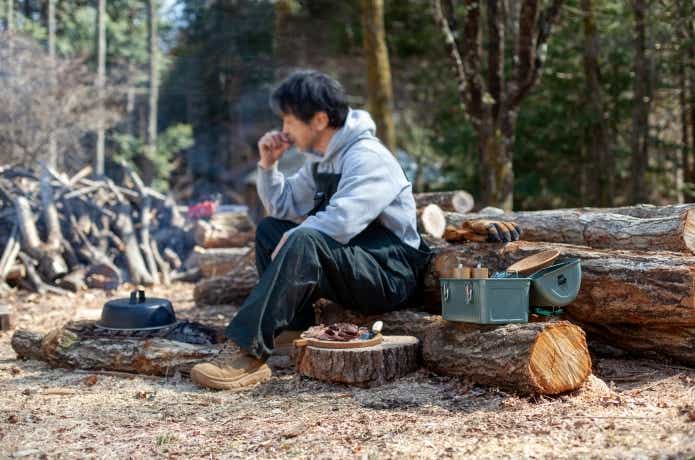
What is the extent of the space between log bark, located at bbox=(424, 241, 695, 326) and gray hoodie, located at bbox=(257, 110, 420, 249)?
27.1 inches

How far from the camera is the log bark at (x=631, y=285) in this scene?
11.5 feet

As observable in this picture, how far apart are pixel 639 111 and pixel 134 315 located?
28.1 ft

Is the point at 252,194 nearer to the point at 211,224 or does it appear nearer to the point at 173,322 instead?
the point at 211,224

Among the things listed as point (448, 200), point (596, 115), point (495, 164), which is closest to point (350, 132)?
point (448, 200)

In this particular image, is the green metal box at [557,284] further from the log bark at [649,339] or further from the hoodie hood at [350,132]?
the hoodie hood at [350,132]

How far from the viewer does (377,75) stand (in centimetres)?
1013

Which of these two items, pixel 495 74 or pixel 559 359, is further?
pixel 495 74

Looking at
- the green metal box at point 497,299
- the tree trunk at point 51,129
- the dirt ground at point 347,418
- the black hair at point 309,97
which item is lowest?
the dirt ground at point 347,418

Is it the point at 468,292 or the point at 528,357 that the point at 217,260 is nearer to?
the point at 468,292

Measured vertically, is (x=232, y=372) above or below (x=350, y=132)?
below

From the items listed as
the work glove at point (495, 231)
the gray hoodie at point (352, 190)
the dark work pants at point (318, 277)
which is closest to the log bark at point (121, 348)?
the dark work pants at point (318, 277)

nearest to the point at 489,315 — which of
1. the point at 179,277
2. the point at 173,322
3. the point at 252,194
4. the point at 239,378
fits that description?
the point at 239,378

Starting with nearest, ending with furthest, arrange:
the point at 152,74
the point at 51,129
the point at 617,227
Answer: the point at 617,227 → the point at 51,129 → the point at 152,74

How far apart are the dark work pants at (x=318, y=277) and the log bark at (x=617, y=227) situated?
0.97m
